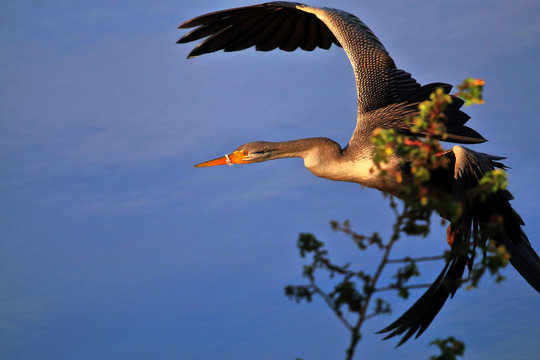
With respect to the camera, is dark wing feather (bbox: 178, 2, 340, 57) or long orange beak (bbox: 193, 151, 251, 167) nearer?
long orange beak (bbox: 193, 151, 251, 167)

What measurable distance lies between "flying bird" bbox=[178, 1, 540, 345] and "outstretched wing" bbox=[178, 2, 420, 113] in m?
0.01

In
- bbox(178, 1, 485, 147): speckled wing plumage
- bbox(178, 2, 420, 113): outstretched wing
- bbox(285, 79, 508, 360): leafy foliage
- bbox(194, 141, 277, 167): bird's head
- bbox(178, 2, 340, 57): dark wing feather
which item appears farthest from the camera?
bbox(178, 2, 340, 57): dark wing feather

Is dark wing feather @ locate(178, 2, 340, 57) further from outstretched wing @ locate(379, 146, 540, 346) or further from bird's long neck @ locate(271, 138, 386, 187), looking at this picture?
outstretched wing @ locate(379, 146, 540, 346)

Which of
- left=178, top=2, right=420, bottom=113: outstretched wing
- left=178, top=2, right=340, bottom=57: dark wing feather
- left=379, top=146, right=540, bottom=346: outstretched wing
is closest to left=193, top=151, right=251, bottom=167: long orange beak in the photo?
left=178, top=2, right=420, bottom=113: outstretched wing

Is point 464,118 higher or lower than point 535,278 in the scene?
higher

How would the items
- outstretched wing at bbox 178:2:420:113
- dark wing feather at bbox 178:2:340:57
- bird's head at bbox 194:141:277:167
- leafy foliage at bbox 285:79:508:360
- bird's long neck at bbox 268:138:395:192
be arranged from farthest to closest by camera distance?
dark wing feather at bbox 178:2:340:57 < outstretched wing at bbox 178:2:420:113 < bird's head at bbox 194:141:277:167 < bird's long neck at bbox 268:138:395:192 < leafy foliage at bbox 285:79:508:360

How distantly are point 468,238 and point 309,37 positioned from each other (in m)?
4.36

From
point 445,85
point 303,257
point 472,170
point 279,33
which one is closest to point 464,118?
point 445,85

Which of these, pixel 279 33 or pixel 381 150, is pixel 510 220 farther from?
pixel 279 33

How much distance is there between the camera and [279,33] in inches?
357

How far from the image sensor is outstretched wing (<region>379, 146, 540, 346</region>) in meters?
5.78

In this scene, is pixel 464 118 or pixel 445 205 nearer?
pixel 445 205

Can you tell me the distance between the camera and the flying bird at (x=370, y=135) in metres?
5.99

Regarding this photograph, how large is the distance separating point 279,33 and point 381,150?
5366mm
